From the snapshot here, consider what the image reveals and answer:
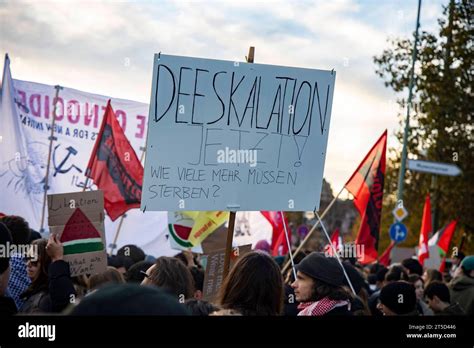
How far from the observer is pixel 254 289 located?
394 cm

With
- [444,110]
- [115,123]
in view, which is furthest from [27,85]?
[444,110]

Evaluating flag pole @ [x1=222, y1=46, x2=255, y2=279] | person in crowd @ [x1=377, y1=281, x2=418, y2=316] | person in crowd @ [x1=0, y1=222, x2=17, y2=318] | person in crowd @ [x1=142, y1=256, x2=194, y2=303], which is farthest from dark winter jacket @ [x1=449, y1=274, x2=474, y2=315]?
person in crowd @ [x1=0, y1=222, x2=17, y2=318]

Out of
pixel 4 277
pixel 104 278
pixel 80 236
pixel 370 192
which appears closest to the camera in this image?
pixel 4 277

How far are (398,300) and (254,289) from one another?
212 centimetres

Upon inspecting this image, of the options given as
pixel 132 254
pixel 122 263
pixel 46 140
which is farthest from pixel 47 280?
pixel 46 140

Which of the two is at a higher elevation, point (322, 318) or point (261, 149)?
point (261, 149)

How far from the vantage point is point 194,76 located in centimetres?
573

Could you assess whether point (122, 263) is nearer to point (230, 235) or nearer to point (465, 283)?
point (230, 235)

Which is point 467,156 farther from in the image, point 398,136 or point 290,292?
point 290,292

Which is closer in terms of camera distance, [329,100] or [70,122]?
[329,100]

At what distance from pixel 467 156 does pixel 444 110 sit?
5.61ft

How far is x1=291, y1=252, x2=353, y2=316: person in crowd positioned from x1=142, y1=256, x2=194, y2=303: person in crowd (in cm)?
66

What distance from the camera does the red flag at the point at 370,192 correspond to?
35.8 ft

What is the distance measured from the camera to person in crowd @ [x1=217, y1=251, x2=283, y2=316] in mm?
3928
